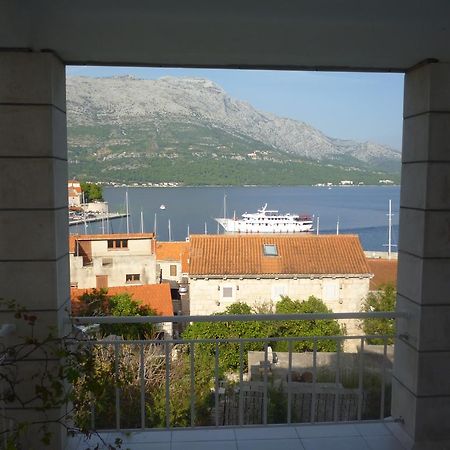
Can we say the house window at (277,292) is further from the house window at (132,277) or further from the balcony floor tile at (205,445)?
the balcony floor tile at (205,445)

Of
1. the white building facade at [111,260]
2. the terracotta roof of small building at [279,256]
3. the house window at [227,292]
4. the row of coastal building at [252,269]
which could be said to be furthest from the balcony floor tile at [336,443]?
the white building facade at [111,260]

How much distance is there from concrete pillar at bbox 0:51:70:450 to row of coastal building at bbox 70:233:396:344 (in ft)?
52.4

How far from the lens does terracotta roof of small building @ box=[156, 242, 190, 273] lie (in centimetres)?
2940

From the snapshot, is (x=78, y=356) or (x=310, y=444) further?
(x=310, y=444)

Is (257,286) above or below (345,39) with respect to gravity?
below

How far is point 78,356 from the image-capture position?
90.5 inches

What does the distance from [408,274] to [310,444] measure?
1182 millimetres

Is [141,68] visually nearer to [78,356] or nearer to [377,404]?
[78,356]

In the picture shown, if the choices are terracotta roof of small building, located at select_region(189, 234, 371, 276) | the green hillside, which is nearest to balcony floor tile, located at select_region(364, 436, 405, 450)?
terracotta roof of small building, located at select_region(189, 234, 371, 276)

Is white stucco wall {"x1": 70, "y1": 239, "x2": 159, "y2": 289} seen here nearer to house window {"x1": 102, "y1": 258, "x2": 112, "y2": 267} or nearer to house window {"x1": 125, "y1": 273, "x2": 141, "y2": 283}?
house window {"x1": 102, "y1": 258, "x2": 112, "y2": 267}

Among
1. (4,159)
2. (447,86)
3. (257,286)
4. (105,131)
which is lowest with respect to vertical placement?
(257,286)

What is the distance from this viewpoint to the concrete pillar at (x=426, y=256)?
8.20 feet

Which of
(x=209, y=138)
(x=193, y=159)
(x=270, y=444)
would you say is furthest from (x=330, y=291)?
(x=209, y=138)

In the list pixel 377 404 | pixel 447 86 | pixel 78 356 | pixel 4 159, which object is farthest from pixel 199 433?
pixel 447 86
